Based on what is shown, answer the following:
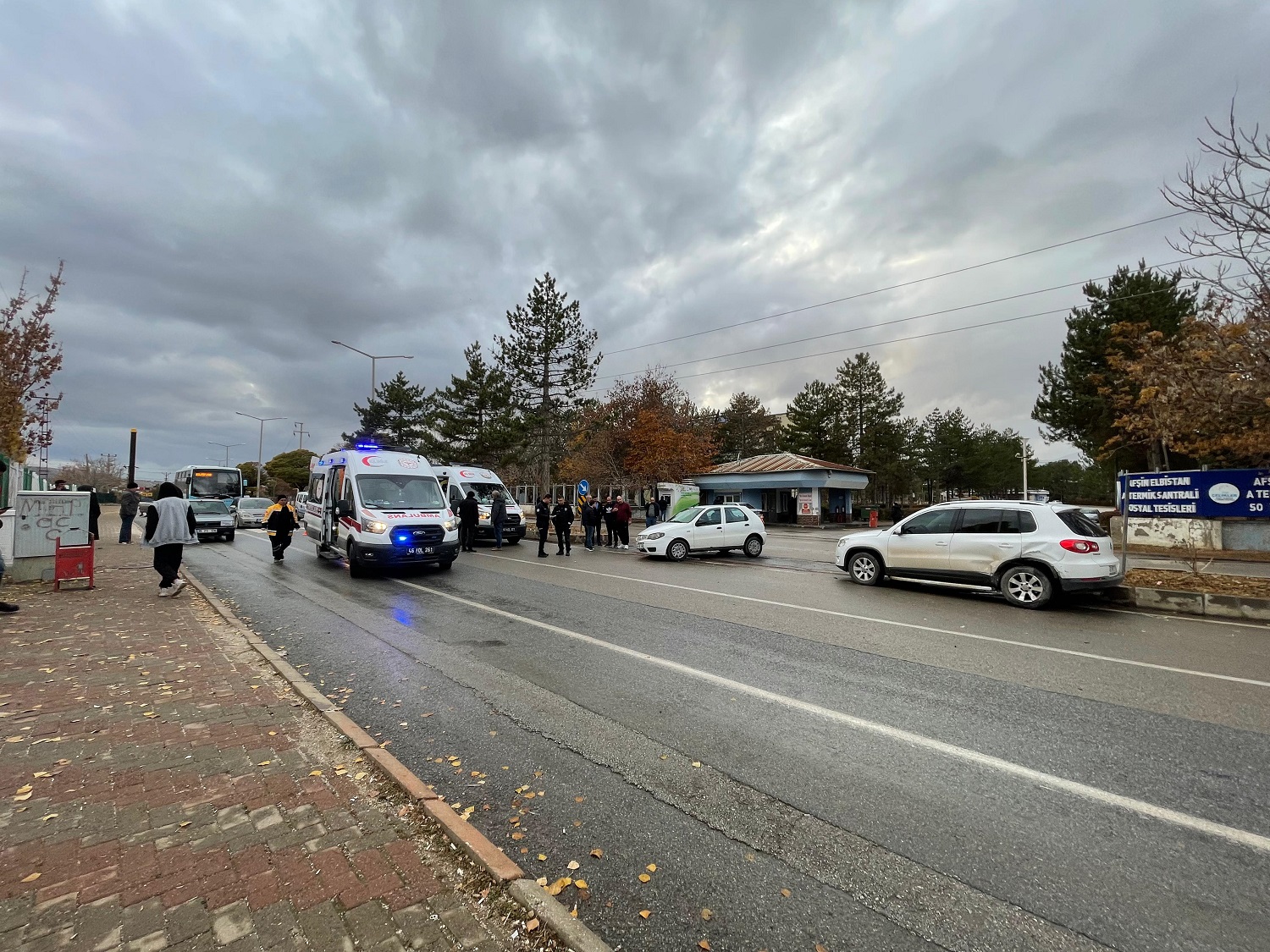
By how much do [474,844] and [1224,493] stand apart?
1929 cm

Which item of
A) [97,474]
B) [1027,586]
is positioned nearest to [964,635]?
[1027,586]

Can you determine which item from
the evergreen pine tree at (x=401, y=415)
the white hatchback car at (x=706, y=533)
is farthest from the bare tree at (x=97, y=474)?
the white hatchback car at (x=706, y=533)

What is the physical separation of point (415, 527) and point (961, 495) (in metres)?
75.2

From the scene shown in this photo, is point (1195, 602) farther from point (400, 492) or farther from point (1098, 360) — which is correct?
point (1098, 360)

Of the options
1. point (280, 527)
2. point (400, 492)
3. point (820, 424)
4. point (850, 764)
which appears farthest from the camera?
point (820, 424)

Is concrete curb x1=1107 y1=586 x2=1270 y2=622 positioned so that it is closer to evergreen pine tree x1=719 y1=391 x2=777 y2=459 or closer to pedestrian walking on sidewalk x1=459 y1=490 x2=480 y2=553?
pedestrian walking on sidewalk x1=459 y1=490 x2=480 y2=553

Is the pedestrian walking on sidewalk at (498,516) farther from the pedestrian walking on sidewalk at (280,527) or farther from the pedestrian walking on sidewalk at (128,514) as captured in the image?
the pedestrian walking on sidewalk at (128,514)

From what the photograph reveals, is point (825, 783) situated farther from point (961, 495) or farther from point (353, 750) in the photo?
point (961, 495)

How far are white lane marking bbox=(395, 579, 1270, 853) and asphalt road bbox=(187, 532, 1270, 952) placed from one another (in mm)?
21

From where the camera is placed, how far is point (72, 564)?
10000 mm

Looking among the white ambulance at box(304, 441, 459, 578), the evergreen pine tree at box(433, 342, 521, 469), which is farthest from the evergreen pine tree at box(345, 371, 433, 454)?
the white ambulance at box(304, 441, 459, 578)

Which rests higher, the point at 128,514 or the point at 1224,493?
the point at 1224,493

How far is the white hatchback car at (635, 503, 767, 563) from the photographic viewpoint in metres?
16.5

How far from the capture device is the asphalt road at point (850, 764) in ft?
8.25
